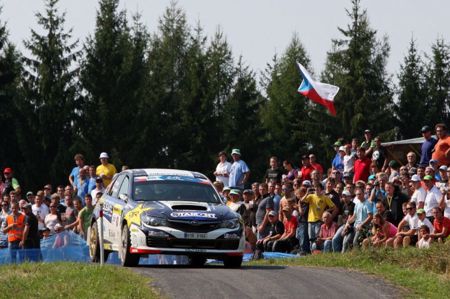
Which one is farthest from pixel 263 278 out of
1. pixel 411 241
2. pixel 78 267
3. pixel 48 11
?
pixel 48 11

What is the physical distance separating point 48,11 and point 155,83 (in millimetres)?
9104

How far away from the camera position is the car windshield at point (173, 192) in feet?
72.2

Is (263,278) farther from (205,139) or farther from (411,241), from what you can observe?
(205,139)

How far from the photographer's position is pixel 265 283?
61.2 feet

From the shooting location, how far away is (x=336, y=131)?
7338 cm

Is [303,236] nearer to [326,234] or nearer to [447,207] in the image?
[326,234]

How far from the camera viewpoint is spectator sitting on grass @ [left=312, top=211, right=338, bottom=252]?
26.4 m

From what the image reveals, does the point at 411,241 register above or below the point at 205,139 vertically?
below

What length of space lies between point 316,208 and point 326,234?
0.67 m

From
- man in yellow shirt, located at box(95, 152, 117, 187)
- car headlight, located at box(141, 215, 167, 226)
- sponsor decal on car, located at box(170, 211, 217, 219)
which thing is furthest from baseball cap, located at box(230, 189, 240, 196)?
car headlight, located at box(141, 215, 167, 226)

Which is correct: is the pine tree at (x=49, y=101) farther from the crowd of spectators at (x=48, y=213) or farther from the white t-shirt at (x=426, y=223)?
the white t-shirt at (x=426, y=223)

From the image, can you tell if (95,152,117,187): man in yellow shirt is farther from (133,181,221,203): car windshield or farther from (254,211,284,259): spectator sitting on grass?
(133,181,221,203): car windshield

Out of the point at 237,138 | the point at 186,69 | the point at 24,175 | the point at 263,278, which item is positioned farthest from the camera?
the point at 186,69

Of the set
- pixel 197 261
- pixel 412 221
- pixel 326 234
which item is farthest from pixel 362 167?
pixel 197 261
